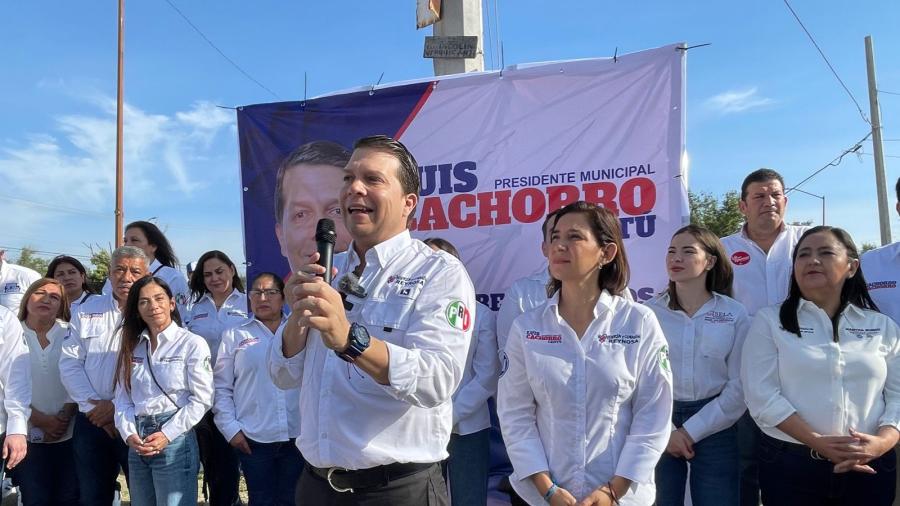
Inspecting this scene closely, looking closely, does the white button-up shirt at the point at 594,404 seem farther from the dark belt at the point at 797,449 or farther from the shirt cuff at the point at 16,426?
the shirt cuff at the point at 16,426

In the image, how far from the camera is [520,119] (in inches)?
163

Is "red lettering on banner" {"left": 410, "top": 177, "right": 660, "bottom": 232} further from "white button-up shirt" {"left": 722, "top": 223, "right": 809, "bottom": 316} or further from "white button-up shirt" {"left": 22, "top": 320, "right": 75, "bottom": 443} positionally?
"white button-up shirt" {"left": 22, "top": 320, "right": 75, "bottom": 443}

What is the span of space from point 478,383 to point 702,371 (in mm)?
1137

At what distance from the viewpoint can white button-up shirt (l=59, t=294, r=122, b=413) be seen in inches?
156

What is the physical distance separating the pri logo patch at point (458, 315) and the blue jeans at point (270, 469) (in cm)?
248

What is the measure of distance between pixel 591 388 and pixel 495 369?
140 cm

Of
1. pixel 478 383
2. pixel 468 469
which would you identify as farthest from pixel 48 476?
pixel 478 383

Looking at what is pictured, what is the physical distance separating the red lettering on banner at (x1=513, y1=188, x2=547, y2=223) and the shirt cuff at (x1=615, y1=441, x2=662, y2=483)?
83.3 inches

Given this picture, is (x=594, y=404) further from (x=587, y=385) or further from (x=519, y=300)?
(x=519, y=300)

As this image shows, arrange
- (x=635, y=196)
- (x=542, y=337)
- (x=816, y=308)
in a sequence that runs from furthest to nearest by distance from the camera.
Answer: (x=635, y=196), (x=816, y=308), (x=542, y=337)

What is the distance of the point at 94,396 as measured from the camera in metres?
3.96

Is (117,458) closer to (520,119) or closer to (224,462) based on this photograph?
(224,462)

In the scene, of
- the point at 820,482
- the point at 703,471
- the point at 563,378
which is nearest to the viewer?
the point at 563,378

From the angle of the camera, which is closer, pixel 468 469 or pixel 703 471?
pixel 703 471
